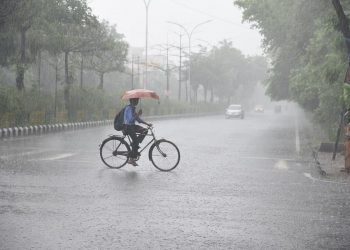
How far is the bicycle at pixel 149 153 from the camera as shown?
13.4m

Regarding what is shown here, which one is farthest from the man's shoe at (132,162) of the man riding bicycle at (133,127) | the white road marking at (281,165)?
the white road marking at (281,165)

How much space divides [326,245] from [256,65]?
104123 millimetres

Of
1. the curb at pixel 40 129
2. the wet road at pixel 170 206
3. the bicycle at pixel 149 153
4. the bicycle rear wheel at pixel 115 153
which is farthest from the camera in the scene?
the curb at pixel 40 129

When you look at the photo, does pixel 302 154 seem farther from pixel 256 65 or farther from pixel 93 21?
pixel 256 65

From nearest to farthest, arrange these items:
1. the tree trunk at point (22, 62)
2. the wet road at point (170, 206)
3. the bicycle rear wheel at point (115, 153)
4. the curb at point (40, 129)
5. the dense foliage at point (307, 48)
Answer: the wet road at point (170, 206)
the bicycle rear wheel at point (115, 153)
the dense foliage at point (307, 48)
the curb at point (40, 129)
the tree trunk at point (22, 62)

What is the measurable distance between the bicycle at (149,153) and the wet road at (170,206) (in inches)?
8.5

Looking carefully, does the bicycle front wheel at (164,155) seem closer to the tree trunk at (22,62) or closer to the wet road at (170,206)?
the wet road at (170,206)

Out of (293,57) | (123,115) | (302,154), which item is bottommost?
(302,154)

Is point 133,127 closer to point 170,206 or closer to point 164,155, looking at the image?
point 164,155

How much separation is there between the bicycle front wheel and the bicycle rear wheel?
599 mm

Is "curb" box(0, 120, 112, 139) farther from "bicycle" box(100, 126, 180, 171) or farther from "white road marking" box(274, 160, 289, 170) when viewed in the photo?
"white road marking" box(274, 160, 289, 170)

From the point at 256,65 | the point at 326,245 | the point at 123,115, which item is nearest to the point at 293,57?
the point at 123,115

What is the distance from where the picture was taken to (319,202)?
9.13 meters

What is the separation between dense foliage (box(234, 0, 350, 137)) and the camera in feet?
55.8
